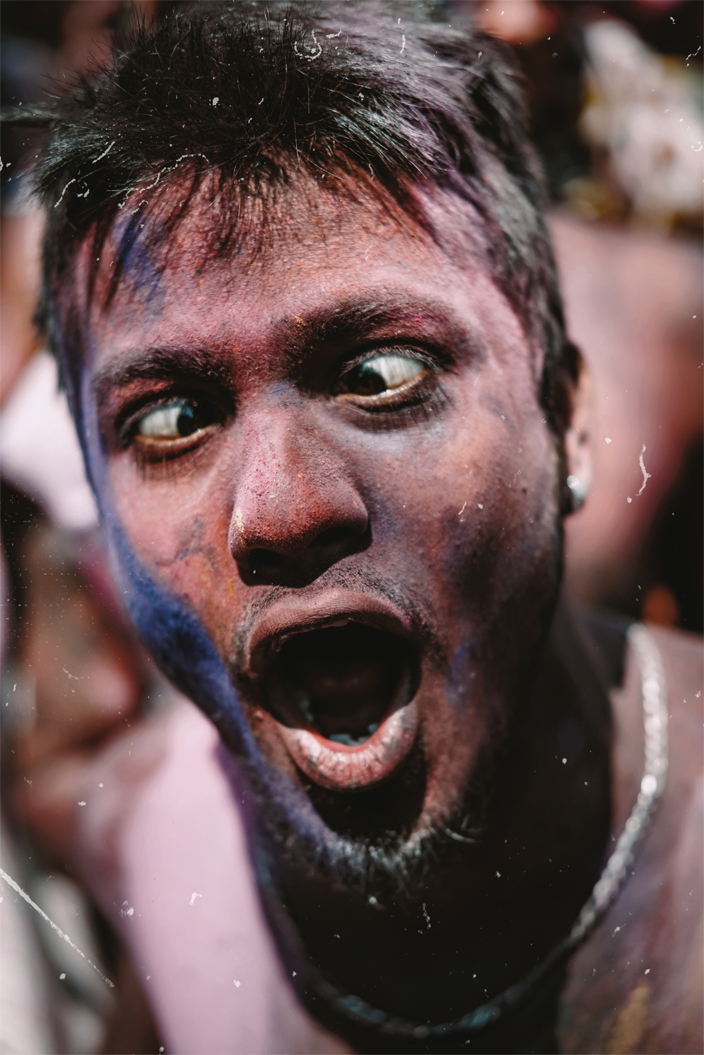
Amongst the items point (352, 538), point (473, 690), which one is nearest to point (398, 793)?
point (473, 690)

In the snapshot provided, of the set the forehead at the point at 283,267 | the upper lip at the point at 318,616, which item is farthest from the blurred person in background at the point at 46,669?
the upper lip at the point at 318,616

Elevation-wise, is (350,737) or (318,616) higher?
(318,616)

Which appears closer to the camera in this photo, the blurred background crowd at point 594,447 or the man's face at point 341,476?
the man's face at point 341,476

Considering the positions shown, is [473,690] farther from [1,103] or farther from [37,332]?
[1,103]

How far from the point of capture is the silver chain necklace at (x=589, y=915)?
1160 mm

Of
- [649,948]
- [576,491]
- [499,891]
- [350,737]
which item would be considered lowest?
[649,948]

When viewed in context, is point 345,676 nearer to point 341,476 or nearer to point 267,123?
point 341,476

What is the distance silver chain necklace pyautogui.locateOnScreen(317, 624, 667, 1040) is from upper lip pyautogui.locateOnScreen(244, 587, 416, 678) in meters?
0.56

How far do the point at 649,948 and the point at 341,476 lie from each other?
867mm

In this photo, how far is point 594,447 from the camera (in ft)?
3.87

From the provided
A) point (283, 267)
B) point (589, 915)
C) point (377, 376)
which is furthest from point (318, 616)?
point (589, 915)

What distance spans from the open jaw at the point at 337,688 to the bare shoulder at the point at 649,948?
46 centimetres

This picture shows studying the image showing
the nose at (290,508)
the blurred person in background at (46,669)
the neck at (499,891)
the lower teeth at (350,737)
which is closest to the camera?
the nose at (290,508)

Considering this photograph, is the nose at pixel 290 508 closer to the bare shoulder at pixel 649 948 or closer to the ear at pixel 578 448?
the ear at pixel 578 448
